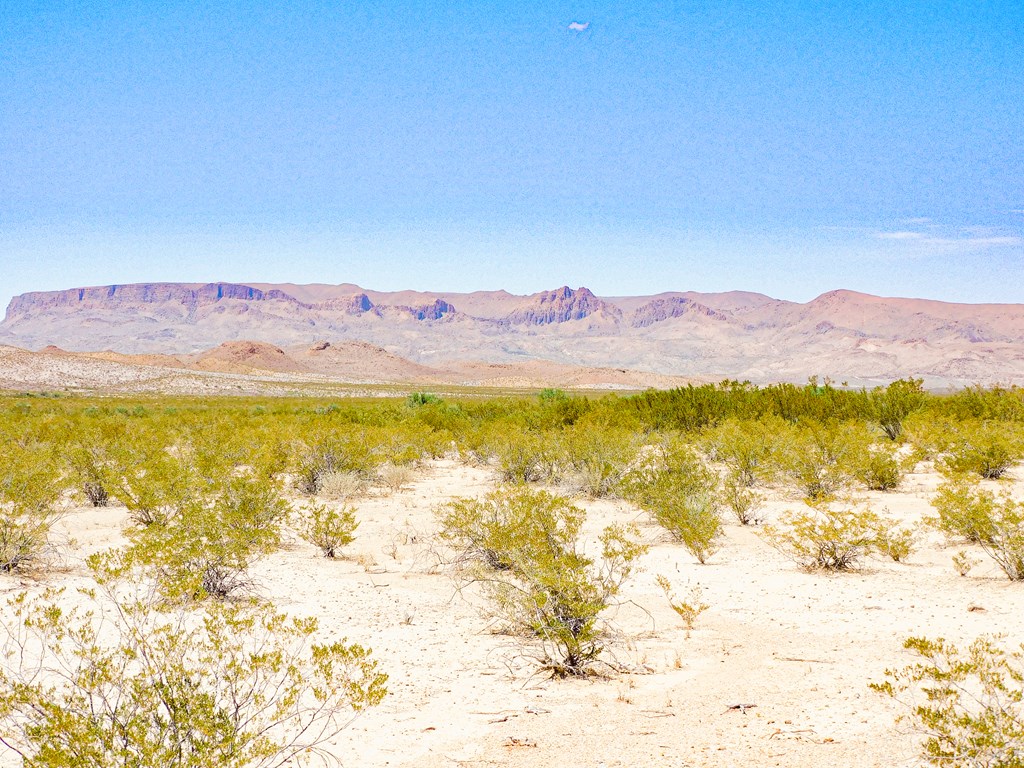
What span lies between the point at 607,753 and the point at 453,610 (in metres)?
3.85

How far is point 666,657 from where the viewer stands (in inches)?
276

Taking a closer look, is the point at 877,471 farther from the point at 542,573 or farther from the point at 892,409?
the point at 542,573

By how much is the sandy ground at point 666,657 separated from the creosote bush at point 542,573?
26 centimetres

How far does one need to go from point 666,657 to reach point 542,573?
1.37 meters

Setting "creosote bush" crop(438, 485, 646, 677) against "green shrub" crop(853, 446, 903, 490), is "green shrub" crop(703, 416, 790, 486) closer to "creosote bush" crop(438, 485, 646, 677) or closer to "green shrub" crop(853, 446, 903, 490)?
"green shrub" crop(853, 446, 903, 490)

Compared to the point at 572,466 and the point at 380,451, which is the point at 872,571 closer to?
the point at 572,466

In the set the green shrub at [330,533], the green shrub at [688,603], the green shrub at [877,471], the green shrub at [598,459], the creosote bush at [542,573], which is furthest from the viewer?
the green shrub at [598,459]

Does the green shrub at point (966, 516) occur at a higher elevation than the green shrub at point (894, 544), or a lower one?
higher

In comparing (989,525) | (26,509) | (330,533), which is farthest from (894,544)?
(26,509)

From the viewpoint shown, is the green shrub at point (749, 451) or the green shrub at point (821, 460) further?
the green shrub at point (749, 451)

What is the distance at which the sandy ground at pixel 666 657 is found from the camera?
206 inches

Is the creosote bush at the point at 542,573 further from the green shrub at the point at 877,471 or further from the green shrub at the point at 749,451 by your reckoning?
the green shrub at the point at 877,471

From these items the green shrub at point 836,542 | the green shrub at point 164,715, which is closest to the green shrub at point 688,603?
the green shrub at point 836,542

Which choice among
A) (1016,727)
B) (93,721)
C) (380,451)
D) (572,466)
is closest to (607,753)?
(1016,727)
